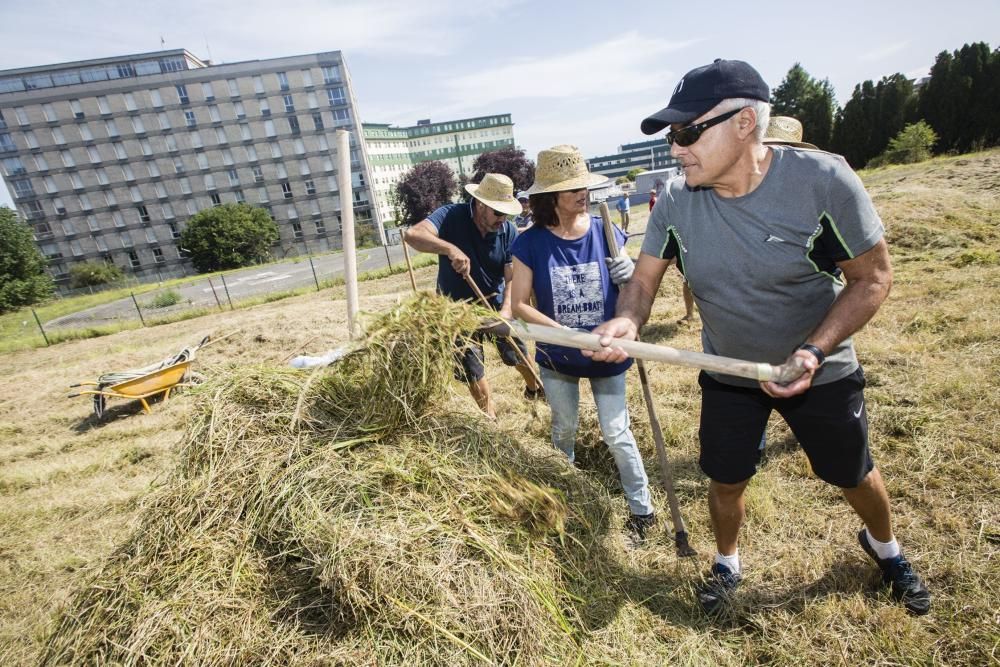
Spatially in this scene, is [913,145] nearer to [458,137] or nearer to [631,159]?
[458,137]

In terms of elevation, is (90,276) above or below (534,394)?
below

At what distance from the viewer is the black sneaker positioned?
2.06 meters

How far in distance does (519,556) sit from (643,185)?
2173 inches

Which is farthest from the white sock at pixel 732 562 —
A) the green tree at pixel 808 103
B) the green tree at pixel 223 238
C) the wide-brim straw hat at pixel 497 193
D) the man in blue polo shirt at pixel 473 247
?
the green tree at pixel 223 238

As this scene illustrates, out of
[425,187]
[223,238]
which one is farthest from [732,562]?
[223,238]

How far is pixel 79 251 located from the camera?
5681 centimetres

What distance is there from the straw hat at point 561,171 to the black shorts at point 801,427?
48.1 inches

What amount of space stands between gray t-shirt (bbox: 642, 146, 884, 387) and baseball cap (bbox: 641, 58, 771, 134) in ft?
0.87

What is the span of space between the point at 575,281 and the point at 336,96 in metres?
68.0

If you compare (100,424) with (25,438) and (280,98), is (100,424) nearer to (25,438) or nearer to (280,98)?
(25,438)

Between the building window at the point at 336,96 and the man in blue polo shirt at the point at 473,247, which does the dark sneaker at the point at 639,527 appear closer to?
the man in blue polo shirt at the point at 473,247

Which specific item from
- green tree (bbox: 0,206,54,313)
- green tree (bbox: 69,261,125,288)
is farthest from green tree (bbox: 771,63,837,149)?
green tree (bbox: 69,261,125,288)

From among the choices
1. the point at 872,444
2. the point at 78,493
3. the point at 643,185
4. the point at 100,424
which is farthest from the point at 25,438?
the point at 643,185

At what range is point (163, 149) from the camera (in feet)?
188
